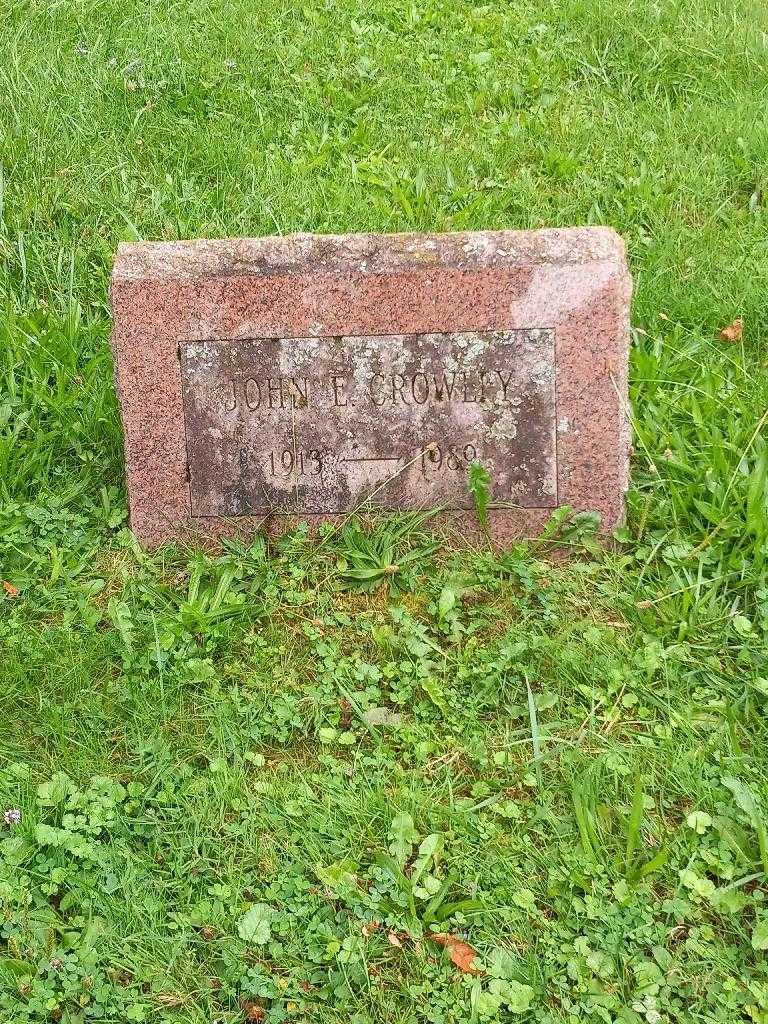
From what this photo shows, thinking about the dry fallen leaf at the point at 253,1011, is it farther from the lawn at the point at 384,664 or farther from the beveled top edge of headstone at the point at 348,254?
the beveled top edge of headstone at the point at 348,254

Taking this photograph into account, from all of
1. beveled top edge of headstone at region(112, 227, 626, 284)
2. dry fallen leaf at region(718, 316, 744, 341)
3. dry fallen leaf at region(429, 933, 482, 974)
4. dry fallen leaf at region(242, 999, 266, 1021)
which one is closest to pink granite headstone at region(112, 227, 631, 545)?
beveled top edge of headstone at region(112, 227, 626, 284)

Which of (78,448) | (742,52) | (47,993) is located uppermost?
(742,52)

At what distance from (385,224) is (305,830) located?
8.81ft

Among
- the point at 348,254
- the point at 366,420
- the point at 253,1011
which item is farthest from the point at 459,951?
the point at 348,254

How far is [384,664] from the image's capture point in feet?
9.10

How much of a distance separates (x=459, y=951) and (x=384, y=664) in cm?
86

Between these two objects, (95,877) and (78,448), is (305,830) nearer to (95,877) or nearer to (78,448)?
(95,877)

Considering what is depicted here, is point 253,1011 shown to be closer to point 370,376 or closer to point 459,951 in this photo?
point 459,951

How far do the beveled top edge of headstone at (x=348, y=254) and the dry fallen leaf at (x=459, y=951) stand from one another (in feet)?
6.05

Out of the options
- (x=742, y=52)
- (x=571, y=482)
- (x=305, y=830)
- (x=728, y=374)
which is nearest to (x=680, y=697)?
(x=571, y=482)

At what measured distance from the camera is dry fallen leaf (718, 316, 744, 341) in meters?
3.72

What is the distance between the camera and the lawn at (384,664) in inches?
83.7

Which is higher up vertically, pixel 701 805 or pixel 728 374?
pixel 728 374

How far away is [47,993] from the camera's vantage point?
2055 mm
